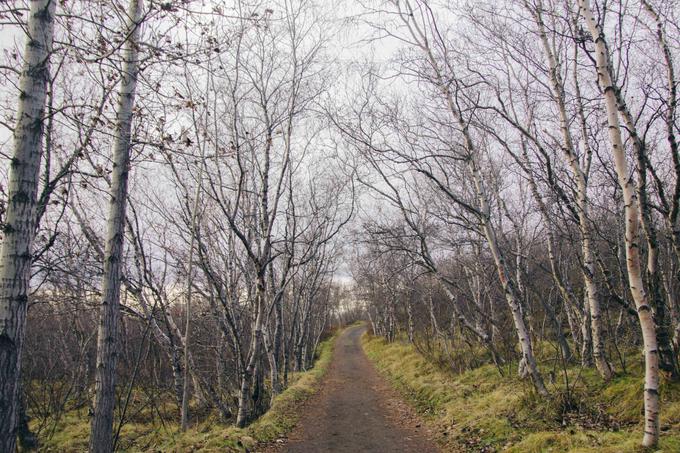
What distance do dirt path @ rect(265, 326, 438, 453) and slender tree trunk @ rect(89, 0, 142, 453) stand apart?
120 inches

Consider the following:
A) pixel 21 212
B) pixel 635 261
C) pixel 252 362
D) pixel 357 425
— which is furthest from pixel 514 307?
pixel 21 212

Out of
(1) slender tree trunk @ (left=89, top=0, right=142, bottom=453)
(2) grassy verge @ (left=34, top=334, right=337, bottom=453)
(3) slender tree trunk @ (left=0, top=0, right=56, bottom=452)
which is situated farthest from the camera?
(2) grassy verge @ (left=34, top=334, right=337, bottom=453)

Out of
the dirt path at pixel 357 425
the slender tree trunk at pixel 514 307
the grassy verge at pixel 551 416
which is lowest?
the dirt path at pixel 357 425

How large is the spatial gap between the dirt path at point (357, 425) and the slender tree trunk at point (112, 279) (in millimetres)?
3039

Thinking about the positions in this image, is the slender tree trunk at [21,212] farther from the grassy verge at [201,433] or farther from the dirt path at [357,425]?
the dirt path at [357,425]

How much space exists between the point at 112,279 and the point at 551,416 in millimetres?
6112

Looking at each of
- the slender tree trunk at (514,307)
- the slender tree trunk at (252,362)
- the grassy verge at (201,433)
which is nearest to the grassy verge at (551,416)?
the slender tree trunk at (514,307)

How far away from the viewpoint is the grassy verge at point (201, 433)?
6.40 m

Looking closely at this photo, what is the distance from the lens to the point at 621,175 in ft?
13.2

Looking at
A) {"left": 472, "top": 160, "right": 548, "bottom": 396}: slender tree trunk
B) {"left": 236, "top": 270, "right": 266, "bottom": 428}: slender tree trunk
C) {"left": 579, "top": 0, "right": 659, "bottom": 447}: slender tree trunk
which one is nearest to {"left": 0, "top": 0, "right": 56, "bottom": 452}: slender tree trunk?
{"left": 579, "top": 0, "right": 659, "bottom": 447}: slender tree trunk

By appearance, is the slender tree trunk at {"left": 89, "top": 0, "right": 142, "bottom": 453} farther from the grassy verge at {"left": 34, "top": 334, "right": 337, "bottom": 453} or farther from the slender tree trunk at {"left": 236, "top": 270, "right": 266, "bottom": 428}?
the slender tree trunk at {"left": 236, "top": 270, "right": 266, "bottom": 428}

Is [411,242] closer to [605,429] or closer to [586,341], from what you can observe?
[586,341]

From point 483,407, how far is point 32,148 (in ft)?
24.5

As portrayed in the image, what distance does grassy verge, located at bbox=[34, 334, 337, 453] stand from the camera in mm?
6398
